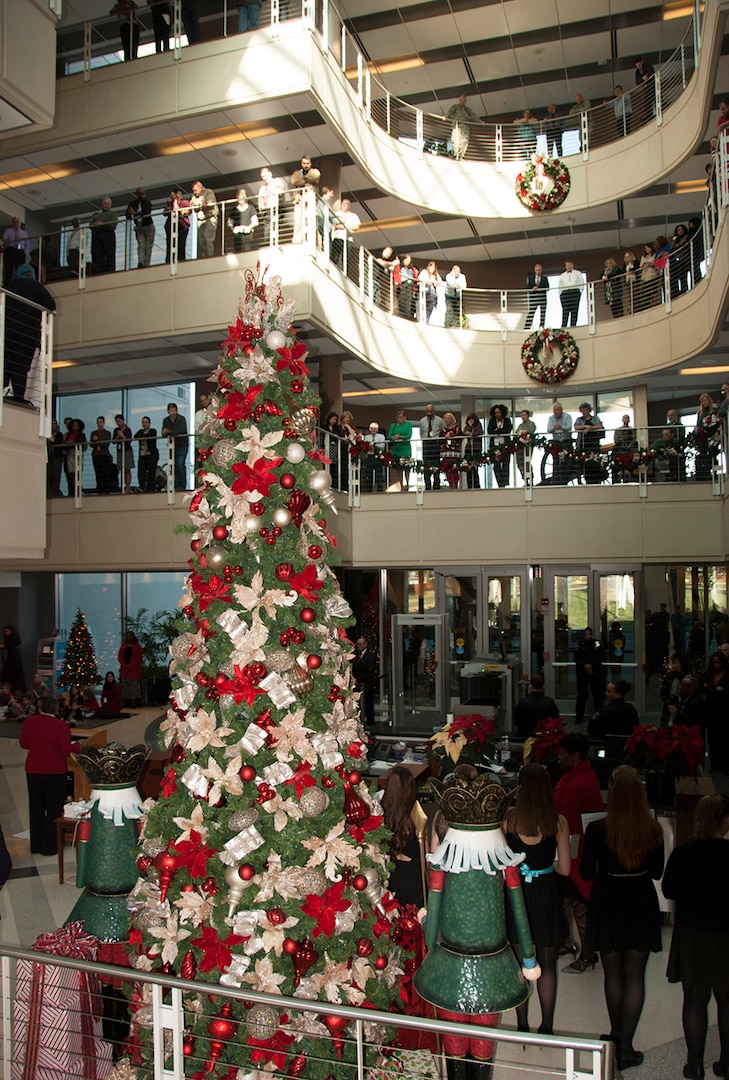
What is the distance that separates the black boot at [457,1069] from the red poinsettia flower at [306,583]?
241 cm

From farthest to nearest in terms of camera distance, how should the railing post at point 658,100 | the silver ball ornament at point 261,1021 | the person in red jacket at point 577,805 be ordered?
the railing post at point 658,100 → the person in red jacket at point 577,805 → the silver ball ornament at point 261,1021

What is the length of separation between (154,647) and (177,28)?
11.9 meters

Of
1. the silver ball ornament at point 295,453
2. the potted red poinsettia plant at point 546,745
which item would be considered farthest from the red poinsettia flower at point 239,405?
the potted red poinsettia plant at point 546,745

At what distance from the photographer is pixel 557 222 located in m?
19.8

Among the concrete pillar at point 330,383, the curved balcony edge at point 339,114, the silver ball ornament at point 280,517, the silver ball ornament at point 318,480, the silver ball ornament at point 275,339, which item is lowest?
the silver ball ornament at point 280,517

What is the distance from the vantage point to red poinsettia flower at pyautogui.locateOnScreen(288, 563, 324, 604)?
12.9 feet

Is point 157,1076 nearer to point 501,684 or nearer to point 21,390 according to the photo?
point 21,390

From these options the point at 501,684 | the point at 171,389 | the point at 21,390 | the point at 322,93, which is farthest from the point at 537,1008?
the point at 171,389

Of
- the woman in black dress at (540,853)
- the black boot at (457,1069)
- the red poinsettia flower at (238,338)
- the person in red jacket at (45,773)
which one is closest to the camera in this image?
the red poinsettia flower at (238,338)

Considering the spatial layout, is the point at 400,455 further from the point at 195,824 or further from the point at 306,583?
the point at 195,824

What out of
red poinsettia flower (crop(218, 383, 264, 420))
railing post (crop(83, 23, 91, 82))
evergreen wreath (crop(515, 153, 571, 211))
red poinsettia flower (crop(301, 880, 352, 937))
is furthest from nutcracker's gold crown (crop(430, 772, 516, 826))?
evergreen wreath (crop(515, 153, 571, 211))

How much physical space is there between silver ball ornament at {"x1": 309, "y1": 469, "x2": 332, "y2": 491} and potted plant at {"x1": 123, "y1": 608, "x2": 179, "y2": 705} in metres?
12.8

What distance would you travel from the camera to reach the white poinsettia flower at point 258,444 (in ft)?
13.0

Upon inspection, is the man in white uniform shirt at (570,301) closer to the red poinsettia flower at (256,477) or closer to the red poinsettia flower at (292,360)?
the red poinsettia flower at (292,360)
